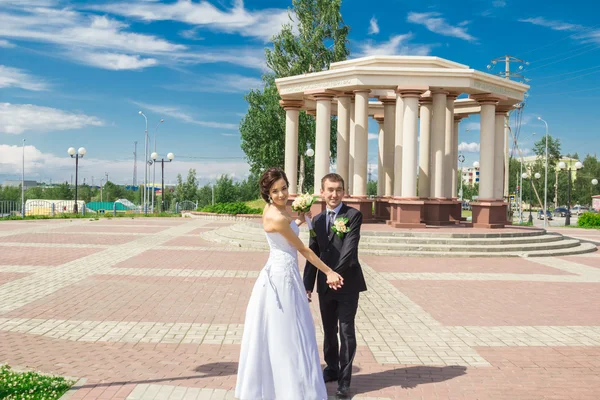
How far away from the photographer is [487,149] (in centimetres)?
1858

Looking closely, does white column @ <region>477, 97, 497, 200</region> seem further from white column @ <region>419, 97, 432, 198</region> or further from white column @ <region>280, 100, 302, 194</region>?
white column @ <region>280, 100, 302, 194</region>

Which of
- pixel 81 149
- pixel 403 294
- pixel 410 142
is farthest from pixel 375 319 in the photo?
pixel 81 149

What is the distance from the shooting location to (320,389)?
411 centimetres

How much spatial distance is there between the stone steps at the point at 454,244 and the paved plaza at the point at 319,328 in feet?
5.65

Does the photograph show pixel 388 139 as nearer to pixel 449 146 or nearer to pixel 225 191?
pixel 449 146

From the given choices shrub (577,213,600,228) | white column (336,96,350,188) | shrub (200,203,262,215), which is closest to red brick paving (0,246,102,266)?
white column (336,96,350,188)

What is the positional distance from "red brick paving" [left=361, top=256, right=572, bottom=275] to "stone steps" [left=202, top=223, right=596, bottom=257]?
53cm

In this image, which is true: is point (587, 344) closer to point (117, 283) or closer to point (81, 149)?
point (117, 283)

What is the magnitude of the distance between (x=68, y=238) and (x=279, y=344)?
1636 cm

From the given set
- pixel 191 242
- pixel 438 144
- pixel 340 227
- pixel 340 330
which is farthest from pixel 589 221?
pixel 340 227

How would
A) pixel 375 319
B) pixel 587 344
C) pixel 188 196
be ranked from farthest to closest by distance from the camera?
1. pixel 188 196
2. pixel 375 319
3. pixel 587 344

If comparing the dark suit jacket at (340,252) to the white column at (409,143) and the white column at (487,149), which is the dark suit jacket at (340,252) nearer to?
the white column at (409,143)

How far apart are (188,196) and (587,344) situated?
66344mm

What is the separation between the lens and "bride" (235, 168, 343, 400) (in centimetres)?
400
